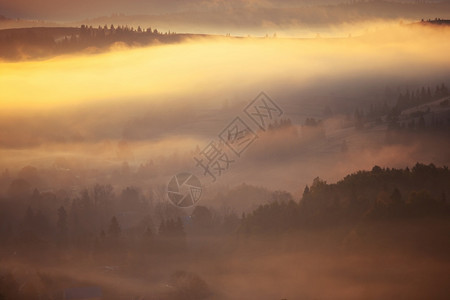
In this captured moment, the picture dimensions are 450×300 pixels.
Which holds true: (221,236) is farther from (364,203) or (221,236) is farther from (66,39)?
(66,39)

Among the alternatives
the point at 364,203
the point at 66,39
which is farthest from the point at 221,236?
the point at 66,39

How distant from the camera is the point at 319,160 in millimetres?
115188

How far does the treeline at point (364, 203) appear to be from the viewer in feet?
193

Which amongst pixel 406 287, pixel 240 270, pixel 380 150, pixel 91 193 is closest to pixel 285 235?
pixel 240 270

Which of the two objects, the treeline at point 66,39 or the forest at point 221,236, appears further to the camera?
the treeline at point 66,39

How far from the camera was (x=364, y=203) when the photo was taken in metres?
61.9

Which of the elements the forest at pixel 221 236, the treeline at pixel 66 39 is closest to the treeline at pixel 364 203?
the forest at pixel 221 236

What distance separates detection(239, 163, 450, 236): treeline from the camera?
193 ft

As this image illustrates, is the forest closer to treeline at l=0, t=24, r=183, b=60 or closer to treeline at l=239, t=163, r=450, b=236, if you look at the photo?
treeline at l=239, t=163, r=450, b=236

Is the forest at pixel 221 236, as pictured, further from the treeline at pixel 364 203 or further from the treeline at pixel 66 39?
the treeline at pixel 66 39

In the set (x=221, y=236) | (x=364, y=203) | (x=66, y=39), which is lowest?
(x=221, y=236)

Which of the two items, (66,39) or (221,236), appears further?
(66,39)

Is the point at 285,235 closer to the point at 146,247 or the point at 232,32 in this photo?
the point at 146,247

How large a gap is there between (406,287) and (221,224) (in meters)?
32.4
